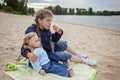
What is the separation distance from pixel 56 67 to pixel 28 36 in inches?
27.3

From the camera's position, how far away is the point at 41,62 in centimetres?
369

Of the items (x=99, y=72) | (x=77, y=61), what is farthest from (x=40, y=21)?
(x=99, y=72)

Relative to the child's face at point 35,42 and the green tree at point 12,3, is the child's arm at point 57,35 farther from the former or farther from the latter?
the green tree at point 12,3

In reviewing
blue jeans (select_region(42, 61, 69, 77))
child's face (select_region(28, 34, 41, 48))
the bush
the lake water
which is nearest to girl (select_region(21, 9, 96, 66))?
child's face (select_region(28, 34, 41, 48))

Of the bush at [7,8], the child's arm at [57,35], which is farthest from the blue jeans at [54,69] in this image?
the bush at [7,8]

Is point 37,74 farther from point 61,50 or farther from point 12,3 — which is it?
point 12,3

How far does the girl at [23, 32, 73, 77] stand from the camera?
362cm

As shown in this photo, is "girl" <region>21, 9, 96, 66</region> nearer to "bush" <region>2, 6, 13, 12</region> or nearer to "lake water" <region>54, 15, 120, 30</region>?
"lake water" <region>54, 15, 120, 30</region>

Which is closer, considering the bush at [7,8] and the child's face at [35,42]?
the child's face at [35,42]

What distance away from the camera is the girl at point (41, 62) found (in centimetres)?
362

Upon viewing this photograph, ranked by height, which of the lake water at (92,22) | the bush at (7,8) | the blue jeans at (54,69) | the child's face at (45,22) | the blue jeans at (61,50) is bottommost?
the lake water at (92,22)

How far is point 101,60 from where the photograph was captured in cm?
491

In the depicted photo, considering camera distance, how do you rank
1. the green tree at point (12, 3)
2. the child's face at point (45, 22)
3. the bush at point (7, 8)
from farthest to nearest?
1. the green tree at point (12, 3)
2. the bush at point (7, 8)
3. the child's face at point (45, 22)

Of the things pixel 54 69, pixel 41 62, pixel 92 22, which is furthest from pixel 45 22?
pixel 92 22
